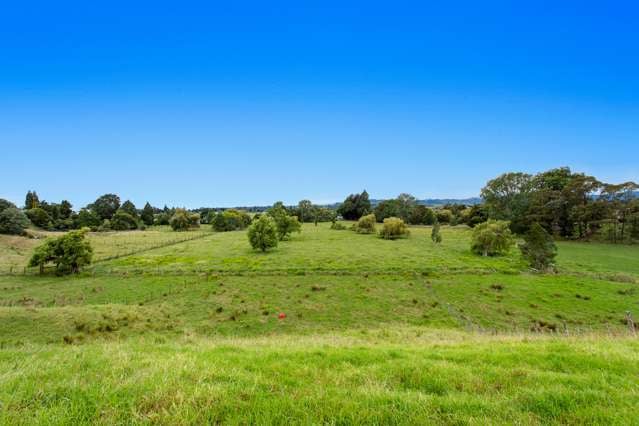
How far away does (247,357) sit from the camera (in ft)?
18.2

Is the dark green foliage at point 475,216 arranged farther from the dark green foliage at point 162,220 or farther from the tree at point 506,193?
the dark green foliage at point 162,220

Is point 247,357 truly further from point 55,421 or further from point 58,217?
point 58,217

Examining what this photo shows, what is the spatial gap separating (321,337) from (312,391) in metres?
8.69

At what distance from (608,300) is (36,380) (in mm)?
37538

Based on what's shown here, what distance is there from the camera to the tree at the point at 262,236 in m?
48.6

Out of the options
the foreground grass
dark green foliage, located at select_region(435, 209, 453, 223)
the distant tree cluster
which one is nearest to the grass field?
the foreground grass

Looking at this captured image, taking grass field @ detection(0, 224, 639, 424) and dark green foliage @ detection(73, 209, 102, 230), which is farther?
dark green foliage @ detection(73, 209, 102, 230)

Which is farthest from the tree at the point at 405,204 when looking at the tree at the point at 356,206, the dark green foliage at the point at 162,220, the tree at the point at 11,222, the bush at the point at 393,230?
the tree at the point at 11,222

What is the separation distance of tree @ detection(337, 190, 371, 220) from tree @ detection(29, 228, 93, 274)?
3506 inches

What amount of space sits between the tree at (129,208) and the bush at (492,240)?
367ft

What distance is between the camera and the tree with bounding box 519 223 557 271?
35250 millimetres

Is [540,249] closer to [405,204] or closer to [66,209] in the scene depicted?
[405,204]

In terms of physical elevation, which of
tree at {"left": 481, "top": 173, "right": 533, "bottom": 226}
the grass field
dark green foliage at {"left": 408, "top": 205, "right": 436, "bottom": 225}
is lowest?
the grass field

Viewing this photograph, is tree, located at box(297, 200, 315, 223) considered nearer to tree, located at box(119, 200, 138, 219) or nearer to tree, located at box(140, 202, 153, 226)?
tree, located at box(140, 202, 153, 226)
